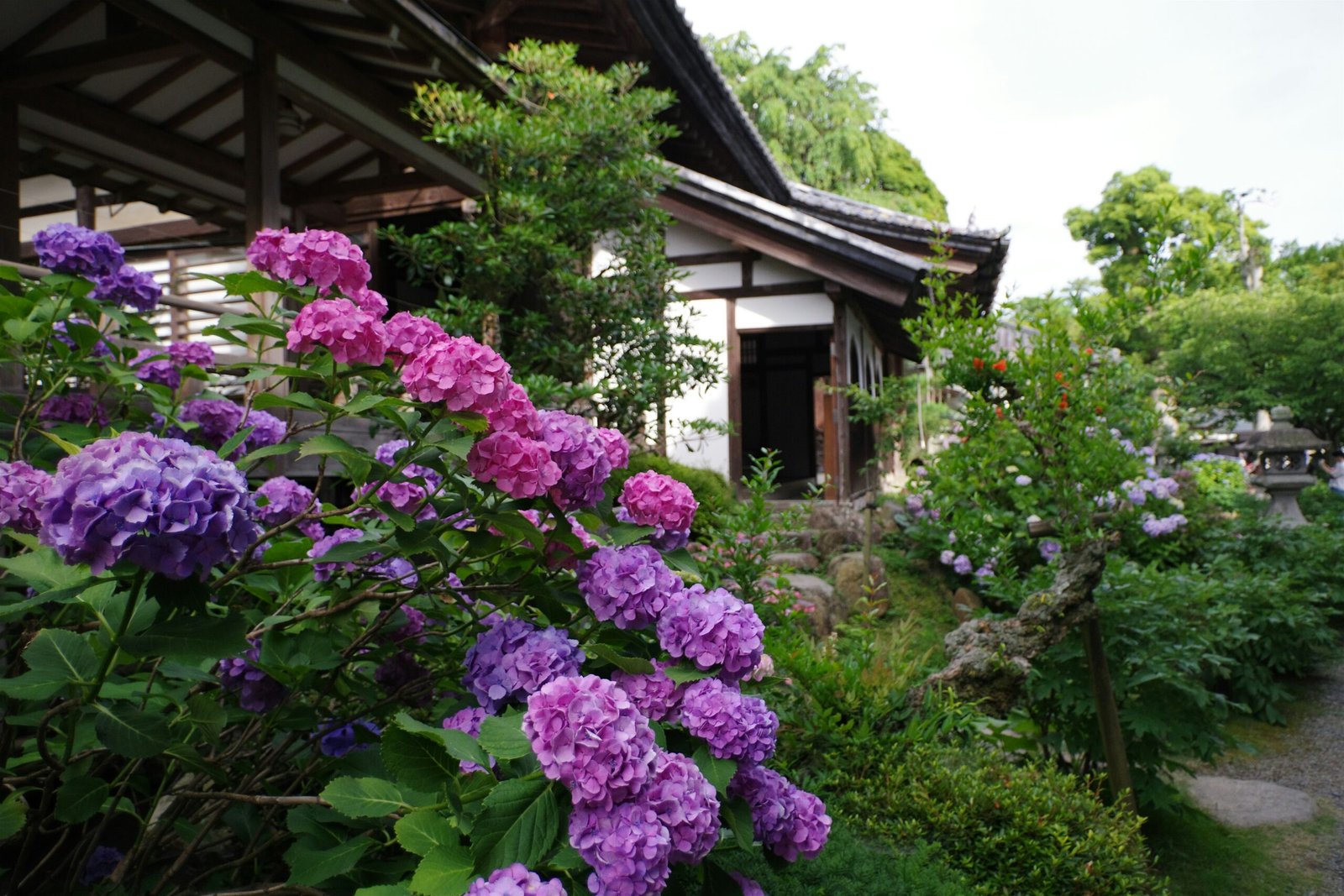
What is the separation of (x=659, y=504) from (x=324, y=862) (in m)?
0.79

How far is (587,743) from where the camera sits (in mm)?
1058

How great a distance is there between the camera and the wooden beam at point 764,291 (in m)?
9.09

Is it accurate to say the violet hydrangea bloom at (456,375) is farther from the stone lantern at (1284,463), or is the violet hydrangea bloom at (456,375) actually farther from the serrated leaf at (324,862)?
the stone lantern at (1284,463)

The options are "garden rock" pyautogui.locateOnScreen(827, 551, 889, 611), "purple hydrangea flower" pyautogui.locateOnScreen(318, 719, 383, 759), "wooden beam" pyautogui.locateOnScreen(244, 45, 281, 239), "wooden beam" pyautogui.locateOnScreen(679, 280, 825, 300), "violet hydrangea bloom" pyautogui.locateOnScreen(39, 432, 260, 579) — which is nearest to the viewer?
"violet hydrangea bloom" pyautogui.locateOnScreen(39, 432, 260, 579)

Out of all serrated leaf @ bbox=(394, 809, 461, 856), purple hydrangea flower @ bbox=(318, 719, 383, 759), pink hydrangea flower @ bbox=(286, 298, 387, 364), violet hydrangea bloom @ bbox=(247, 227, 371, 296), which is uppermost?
violet hydrangea bloom @ bbox=(247, 227, 371, 296)

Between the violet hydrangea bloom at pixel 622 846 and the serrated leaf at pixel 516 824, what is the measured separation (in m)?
0.04

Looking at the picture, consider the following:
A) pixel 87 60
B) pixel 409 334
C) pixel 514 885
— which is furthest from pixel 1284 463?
pixel 87 60

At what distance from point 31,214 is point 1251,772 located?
10909mm

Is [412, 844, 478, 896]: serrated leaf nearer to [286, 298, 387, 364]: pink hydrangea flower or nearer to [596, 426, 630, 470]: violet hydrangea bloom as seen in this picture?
[596, 426, 630, 470]: violet hydrangea bloom

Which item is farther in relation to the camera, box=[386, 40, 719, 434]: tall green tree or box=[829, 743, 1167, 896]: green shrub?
box=[386, 40, 719, 434]: tall green tree

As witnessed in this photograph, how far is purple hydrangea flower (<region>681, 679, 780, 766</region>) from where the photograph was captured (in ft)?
4.24

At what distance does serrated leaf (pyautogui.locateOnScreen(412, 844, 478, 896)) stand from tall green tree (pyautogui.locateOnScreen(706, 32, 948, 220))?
69.5 feet

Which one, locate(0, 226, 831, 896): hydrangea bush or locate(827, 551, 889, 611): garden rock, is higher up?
locate(0, 226, 831, 896): hydrangea bush

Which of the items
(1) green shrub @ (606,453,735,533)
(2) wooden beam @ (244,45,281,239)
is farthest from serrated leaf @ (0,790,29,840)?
(2) wooden beam @ (244,45,281,239)
